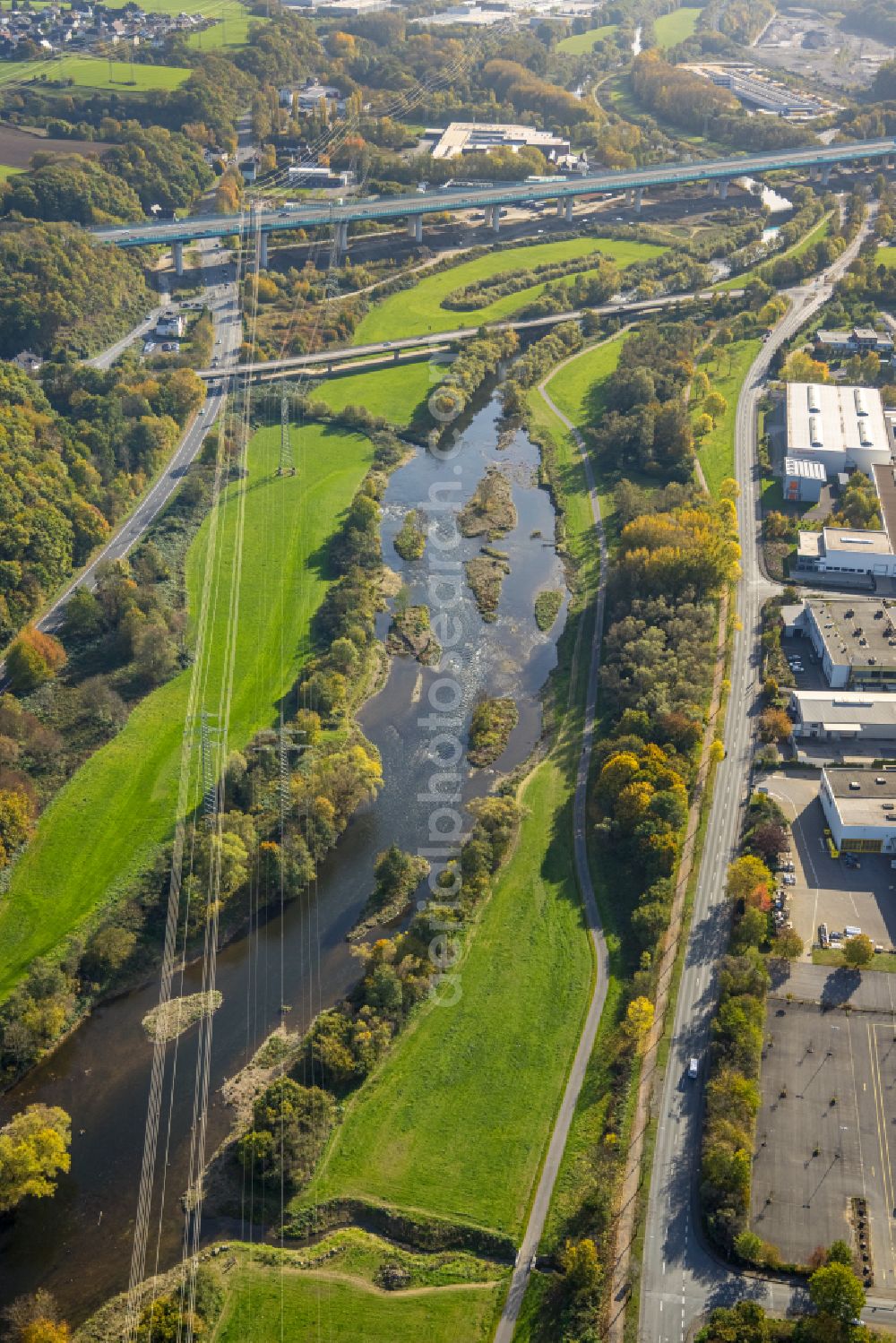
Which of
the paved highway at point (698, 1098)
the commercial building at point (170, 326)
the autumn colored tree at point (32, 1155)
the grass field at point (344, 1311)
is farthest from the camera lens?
the commercial building at point (170, 326)

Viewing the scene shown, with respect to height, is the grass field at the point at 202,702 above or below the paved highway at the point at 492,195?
below

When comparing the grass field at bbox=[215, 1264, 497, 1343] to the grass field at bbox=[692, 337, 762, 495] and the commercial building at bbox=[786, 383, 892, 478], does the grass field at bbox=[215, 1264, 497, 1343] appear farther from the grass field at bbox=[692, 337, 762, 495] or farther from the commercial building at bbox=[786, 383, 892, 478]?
the commercial building at bbox=[786, 383, 892, 478]

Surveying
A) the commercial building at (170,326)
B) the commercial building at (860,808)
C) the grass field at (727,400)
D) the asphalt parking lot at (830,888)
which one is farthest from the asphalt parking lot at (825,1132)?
the commercial building at (170,326)

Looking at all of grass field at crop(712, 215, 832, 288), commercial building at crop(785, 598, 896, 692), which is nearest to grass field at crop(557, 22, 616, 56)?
grass field at crop(712, 215, 832, 288)

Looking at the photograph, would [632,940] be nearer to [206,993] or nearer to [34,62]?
[206,993]

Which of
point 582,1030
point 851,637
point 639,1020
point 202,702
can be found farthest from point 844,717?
point 202,702

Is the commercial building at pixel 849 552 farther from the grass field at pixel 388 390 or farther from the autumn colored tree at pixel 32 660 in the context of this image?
the autumn colored tree at pixel 32 660

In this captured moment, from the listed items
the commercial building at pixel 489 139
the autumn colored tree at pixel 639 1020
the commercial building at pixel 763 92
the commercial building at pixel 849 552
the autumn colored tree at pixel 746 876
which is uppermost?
the commercial building at pixel 763 92
